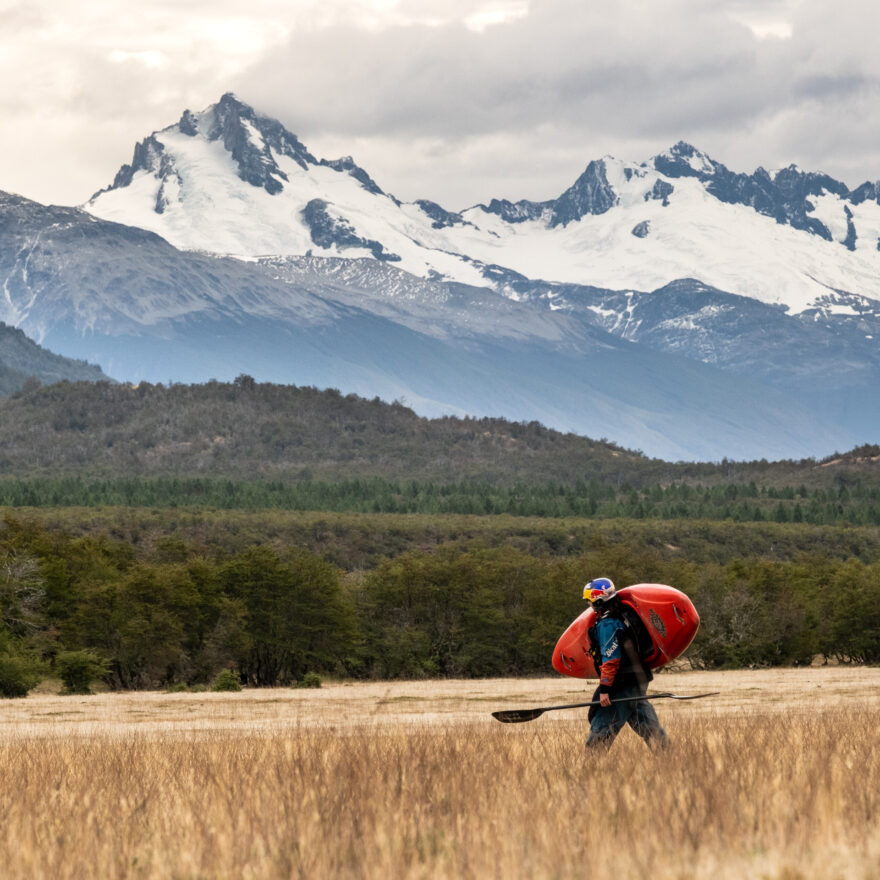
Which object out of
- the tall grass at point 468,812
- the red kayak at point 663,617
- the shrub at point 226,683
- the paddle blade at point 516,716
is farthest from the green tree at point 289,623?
the red kayak at point 663,617

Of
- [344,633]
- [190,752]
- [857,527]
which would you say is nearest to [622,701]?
[190,752]

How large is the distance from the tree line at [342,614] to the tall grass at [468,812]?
55588mm

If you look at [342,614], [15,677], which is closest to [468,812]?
[15,677]

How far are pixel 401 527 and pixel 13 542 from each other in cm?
8679

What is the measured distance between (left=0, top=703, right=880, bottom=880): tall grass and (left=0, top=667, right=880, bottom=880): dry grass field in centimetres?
3

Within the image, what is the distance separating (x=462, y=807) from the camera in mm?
13383

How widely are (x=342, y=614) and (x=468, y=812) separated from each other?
66.6 m

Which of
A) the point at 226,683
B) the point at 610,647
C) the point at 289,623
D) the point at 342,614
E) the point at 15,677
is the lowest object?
the point at 226,683

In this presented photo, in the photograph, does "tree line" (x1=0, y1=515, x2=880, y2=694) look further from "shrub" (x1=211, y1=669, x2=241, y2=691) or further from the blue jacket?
the blue jacket

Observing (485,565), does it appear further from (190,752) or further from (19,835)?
(19,835)

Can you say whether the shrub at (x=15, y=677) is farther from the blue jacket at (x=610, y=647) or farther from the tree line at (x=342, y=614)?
the blue jacket at (x=610, y=647)

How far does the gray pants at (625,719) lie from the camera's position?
663 inches

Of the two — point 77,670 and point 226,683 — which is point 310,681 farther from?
point 77,670

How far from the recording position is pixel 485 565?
89250mm
